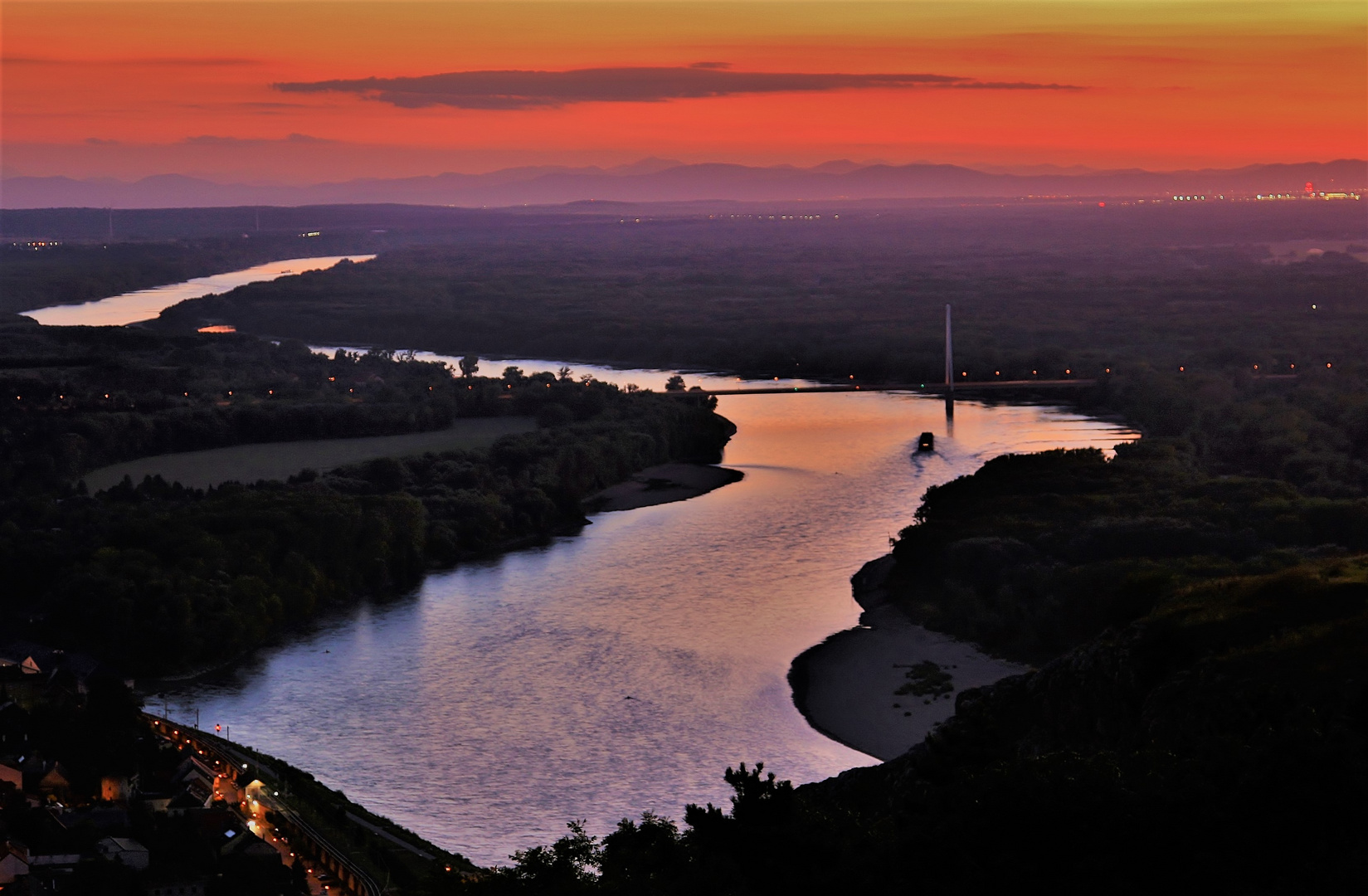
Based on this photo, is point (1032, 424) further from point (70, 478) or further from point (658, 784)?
point (658, 784)

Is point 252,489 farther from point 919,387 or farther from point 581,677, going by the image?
point 919,387

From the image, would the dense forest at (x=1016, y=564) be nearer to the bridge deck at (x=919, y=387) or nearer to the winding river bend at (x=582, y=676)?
the winding river bend at (x=582, y=676)

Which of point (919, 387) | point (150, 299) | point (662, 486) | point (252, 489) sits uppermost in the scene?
point (150, 299)

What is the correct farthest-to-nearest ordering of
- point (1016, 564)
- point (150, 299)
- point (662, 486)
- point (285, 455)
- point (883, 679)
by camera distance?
1. point (150, 299)
2. point (285, 455)
3. point (662, 486)
4. point (1016, 564)
5. point (883, 679)

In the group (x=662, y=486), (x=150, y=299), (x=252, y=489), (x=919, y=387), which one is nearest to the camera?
(x=252, y=489)

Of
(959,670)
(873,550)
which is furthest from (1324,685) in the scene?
(873,550)

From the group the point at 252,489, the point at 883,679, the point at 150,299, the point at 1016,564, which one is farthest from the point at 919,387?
the point at 150,299
